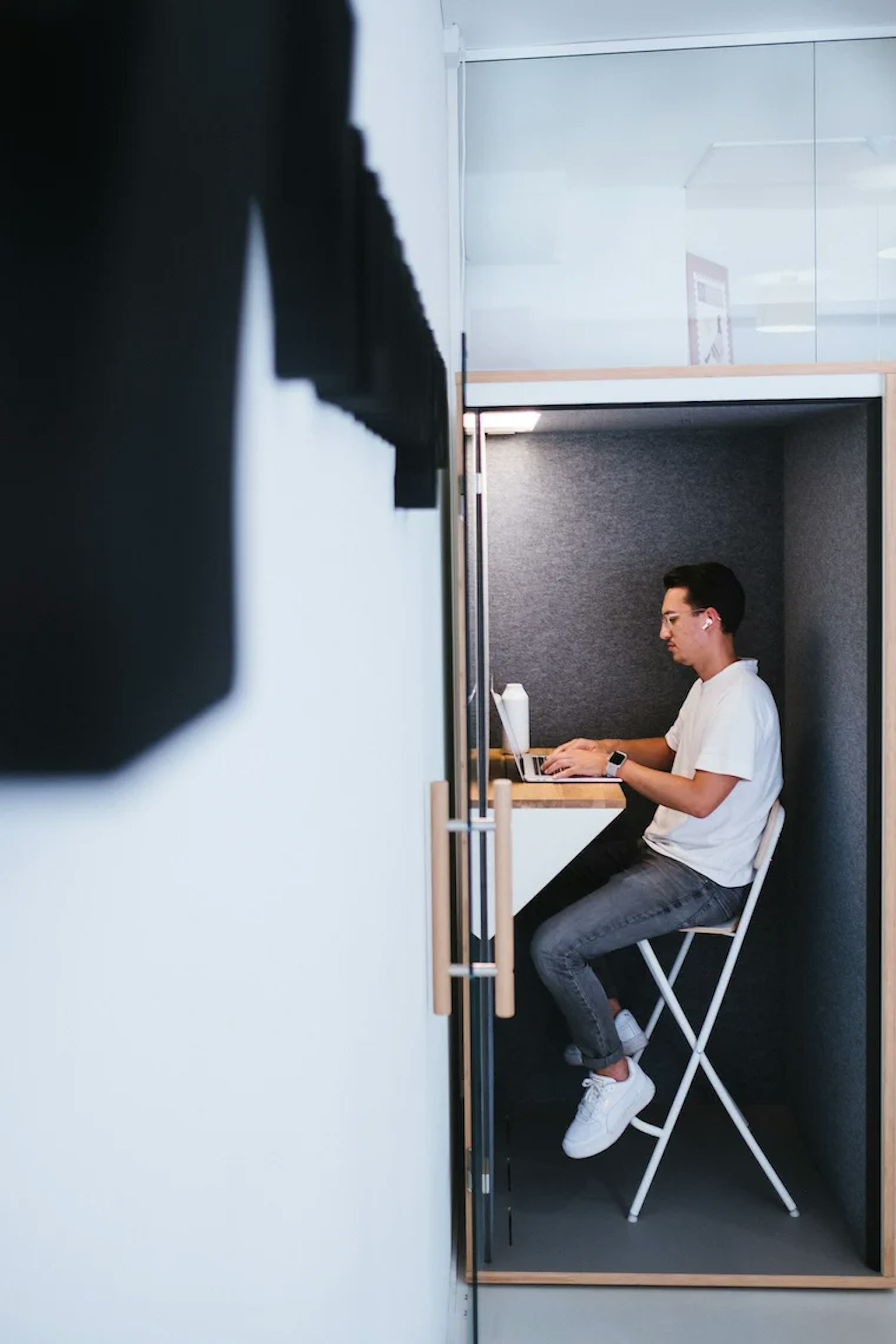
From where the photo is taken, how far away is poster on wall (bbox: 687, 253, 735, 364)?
247 cm

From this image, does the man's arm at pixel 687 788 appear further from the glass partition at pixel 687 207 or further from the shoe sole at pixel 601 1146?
the glass partition at pixel 687 207

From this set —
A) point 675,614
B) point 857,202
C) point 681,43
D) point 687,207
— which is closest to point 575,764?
point 675,614

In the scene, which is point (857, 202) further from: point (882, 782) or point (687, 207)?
point (882, 782)

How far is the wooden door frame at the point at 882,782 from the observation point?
2.18 m

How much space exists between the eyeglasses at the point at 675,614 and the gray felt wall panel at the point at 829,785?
11.1 inches

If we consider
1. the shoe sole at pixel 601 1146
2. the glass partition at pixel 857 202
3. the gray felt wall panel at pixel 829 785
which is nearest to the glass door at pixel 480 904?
the shoe sole at pixel 601 1146

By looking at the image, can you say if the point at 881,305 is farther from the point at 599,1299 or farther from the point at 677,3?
the point at 599,1299

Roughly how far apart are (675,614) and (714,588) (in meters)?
0.11

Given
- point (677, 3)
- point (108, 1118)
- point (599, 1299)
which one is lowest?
point (599, 1299)

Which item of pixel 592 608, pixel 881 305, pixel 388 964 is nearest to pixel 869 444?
pixel 881 305

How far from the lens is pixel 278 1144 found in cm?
59

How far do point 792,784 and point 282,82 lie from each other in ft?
8.28

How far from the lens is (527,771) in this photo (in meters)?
2.54

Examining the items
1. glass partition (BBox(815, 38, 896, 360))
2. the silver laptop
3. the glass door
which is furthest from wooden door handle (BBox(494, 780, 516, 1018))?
glass partition (BBox(815, 38, 896, 360))
